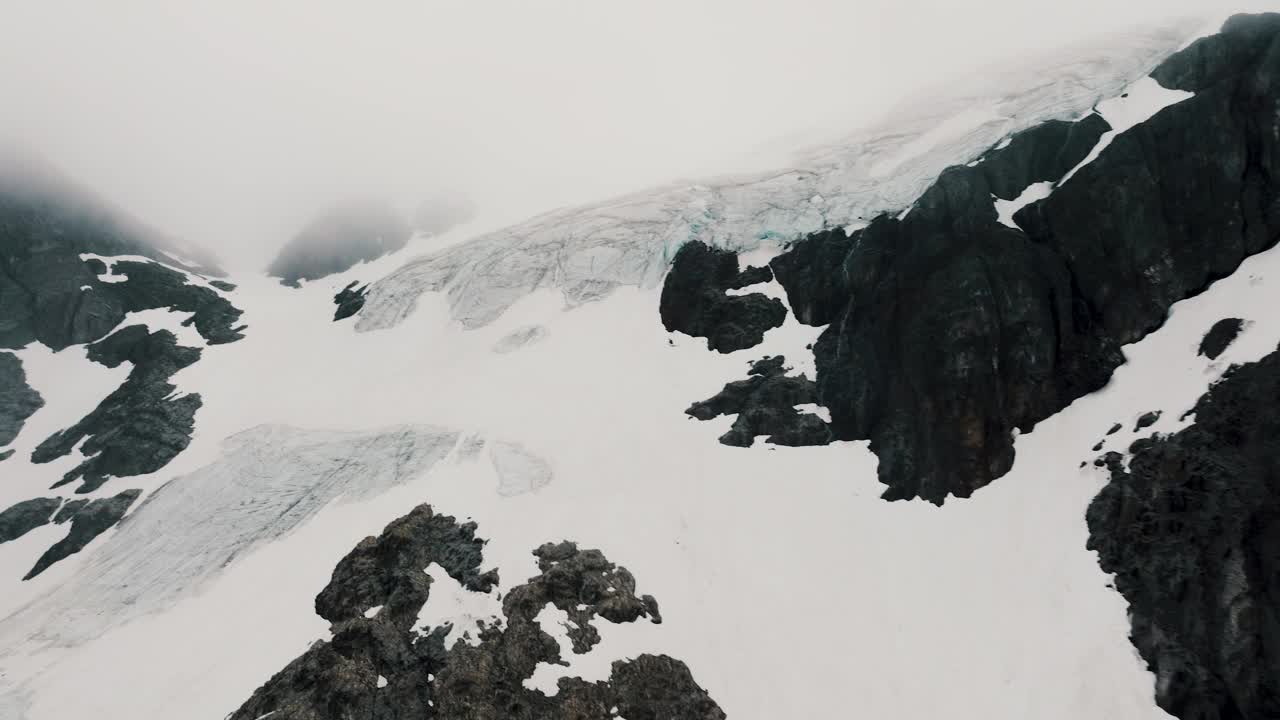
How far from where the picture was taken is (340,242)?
89.9 metres

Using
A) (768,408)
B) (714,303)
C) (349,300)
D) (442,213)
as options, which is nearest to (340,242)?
(442,213)

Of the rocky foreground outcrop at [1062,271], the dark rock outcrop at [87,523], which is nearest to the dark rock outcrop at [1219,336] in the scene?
the rocky foreground outcrop at [1062,271]

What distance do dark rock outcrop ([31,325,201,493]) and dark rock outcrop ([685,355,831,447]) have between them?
41.3 meters

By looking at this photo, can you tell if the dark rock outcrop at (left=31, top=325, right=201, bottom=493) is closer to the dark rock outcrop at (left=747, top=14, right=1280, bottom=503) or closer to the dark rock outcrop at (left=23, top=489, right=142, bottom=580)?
the dark rock outcrop at (left=23, top=489, right=142, bottom=580)

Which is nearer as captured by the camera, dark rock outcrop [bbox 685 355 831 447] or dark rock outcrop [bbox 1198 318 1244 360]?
dark rock outcrop [bbox 1198 318 1244 360]

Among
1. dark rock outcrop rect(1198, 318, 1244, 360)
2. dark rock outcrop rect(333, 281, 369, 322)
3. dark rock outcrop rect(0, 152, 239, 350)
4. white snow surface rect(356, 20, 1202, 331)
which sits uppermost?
dark rock outcrop rect(0, 152, 239, 350)

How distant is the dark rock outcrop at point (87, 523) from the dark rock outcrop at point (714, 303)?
38.2 meters

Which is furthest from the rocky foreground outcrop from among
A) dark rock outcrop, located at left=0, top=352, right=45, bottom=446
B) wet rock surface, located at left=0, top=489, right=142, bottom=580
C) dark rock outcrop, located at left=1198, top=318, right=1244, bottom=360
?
dark rock outcrop, located at left=0, top=352, right=45, bottom=446

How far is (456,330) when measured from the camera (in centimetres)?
4944

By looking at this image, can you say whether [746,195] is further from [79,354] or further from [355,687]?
[79,354]

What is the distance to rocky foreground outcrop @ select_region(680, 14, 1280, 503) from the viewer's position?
2467 cm

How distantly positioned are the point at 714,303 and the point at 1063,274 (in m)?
19.2

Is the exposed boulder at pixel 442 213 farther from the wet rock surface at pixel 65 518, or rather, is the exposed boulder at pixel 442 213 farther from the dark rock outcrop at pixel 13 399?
the wet rock surface at pixel 65 518

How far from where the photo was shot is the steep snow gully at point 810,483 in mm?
18391
